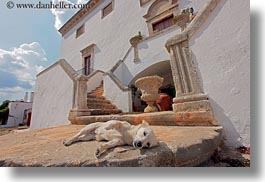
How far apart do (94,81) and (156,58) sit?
279 cm

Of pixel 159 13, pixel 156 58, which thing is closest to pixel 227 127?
pixel 156 58

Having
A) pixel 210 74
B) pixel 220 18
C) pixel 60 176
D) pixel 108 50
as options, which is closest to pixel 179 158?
pixel 60 176

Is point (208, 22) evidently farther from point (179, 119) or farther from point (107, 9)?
point (107, 9)

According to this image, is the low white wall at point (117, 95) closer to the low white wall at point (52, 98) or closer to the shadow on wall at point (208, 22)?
the low white wall at point (52, 98)

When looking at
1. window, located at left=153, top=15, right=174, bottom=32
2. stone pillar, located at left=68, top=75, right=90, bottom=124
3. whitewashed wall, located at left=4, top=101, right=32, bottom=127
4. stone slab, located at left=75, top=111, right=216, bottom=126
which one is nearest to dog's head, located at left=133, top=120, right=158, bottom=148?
stone slab, located at left=75, top=111, right=216, bottom=126

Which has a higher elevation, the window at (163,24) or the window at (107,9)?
the window at (107,9)

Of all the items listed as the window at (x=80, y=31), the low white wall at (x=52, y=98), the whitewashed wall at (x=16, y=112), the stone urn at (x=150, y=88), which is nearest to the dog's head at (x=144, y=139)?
the stone urn at (x=150, y=88)

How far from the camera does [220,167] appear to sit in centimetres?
138

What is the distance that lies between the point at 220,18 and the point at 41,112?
17.4ft

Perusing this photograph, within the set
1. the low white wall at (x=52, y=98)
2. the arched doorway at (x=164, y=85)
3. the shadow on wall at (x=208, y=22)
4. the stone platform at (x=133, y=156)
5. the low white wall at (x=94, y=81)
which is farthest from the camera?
the low white wall at (x=94, y=81)

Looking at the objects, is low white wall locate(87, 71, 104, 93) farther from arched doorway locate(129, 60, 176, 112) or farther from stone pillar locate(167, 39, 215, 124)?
stone pillar locate(167, 39, 215, 124)

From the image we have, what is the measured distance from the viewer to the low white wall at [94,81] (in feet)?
21.9

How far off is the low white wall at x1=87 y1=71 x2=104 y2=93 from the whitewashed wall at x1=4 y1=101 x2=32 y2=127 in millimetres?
8396

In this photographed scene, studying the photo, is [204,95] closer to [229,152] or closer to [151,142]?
[229,152]
